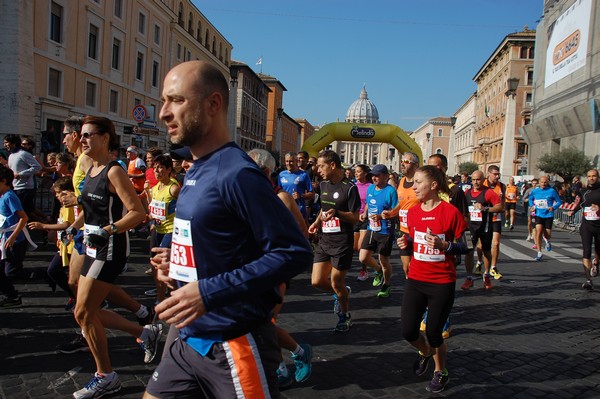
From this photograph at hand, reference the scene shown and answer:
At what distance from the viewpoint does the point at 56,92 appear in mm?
25656

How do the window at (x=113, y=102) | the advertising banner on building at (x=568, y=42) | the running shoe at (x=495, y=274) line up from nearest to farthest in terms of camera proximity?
the running shoe at (x=495, y=274) → the advertising banner on building at (x=568, y=42) → the window at (x=113, y=102)

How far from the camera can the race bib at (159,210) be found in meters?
6.22

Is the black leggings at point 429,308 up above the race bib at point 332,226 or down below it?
below

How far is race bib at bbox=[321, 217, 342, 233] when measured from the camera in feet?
18.9

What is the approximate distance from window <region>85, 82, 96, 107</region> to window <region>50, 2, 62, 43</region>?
360 centimetres

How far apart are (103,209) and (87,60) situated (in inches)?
1101

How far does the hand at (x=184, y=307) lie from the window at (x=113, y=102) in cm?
3254

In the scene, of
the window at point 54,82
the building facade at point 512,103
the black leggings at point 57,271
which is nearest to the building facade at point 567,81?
the building facade at point 512,103

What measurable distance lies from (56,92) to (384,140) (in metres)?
18.3

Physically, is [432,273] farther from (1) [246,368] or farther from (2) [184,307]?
(2) [184,307]

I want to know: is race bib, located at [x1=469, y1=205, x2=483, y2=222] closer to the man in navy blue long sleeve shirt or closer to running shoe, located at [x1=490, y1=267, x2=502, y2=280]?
running shoe, located at [x1=490, y1=267, x2=502, y2=280]

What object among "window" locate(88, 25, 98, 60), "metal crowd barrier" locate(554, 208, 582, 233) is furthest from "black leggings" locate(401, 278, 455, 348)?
"window" locate(88, 25, 98, 60)

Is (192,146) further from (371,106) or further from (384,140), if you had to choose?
(371,106)

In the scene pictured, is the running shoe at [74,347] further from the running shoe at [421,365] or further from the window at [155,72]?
the window at [155,72]
